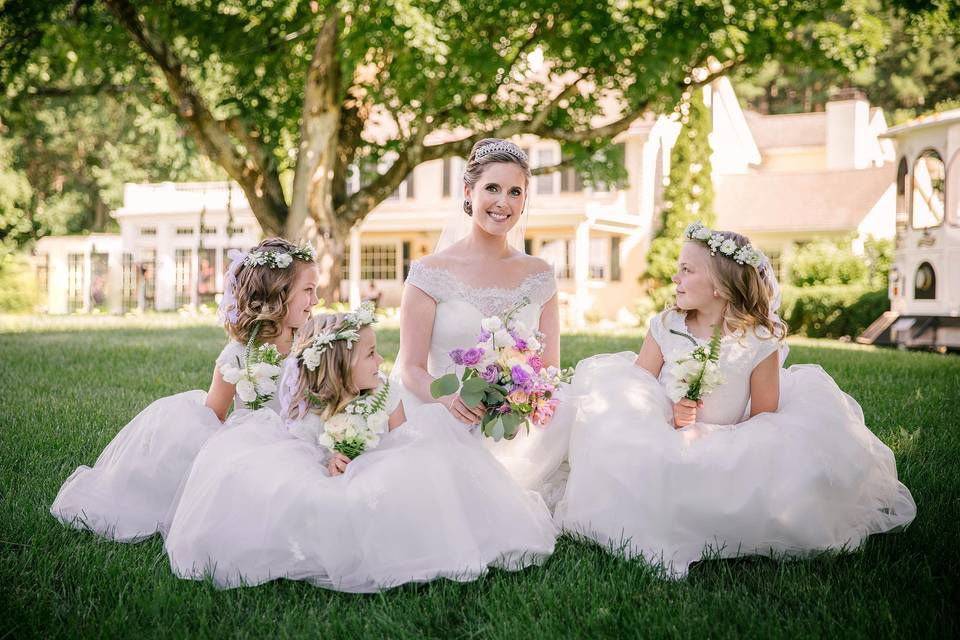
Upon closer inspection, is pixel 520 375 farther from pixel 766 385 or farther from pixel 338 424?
pixel 766 385

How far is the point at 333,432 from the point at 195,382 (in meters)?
5.59

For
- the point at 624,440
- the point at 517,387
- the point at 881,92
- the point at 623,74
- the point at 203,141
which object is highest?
the point at 881,92

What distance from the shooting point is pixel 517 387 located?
149 inches

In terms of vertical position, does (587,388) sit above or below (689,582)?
above

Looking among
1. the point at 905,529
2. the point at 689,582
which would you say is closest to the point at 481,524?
the point at 689,582

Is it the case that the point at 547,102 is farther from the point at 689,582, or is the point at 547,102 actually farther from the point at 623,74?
the point at 689,582

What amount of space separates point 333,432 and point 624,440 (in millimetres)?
1354

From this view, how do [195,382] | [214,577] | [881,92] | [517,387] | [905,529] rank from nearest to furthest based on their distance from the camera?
[214,577], [517,387], [905,529], [195,382], [881,92]

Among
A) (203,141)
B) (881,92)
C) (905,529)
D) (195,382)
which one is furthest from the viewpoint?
(881,92)

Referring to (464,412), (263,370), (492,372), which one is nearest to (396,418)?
(464,412)

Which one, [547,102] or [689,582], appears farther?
[547,102]

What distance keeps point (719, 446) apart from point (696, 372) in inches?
14.1

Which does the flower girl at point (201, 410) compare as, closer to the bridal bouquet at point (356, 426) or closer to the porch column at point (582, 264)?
the bridal bouquet at point (356, 426)

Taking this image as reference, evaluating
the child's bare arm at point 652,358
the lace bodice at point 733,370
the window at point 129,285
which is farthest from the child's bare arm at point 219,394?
the window at point 129,285
